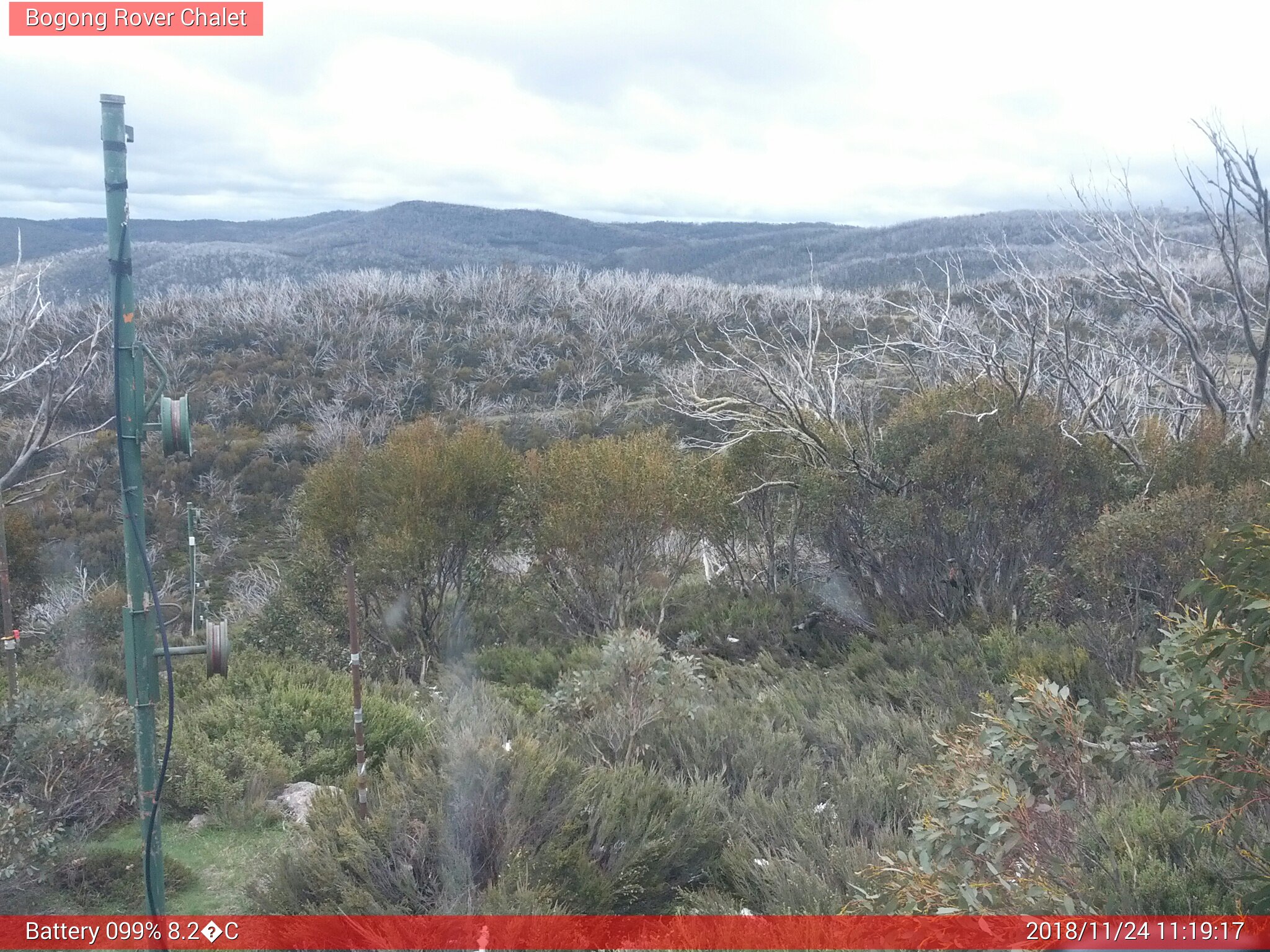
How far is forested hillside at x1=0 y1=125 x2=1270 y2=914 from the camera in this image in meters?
3.71

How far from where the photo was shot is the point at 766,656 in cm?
1012

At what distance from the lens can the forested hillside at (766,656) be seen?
3.71 meters

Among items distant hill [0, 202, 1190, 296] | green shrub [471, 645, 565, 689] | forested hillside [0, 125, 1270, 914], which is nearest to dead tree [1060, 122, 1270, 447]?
forested hillside [0, 125, 1270, 914]

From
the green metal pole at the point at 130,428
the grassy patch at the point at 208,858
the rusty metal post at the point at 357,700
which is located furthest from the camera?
the grassy patch at the point at 208,858

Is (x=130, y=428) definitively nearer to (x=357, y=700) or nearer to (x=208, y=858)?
(x=357, y=700)

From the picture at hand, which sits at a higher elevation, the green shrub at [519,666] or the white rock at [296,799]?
the white rock at [296,799]

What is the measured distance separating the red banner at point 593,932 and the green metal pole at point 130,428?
2.33 feet

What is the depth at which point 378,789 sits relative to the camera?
4762 millimetres

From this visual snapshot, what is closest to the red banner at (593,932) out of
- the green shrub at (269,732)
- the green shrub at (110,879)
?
the green shrub at (110,879)

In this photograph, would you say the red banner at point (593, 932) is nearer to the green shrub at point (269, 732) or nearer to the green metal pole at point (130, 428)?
the green metal pole at point (130, 428)

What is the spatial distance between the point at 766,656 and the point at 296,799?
5.40 metres

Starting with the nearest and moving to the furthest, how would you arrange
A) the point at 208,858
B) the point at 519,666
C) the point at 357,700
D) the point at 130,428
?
the point at 130,428 < the point at 357,700 < the point at 208,858 < the point at 519,666

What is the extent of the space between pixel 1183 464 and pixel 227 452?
91.8 feet

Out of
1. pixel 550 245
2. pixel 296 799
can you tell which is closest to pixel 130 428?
pixel 296 799
